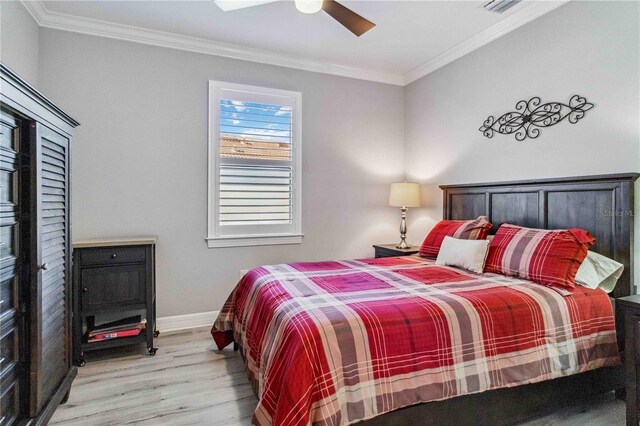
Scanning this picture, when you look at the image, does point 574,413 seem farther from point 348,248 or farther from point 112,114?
point 112,114

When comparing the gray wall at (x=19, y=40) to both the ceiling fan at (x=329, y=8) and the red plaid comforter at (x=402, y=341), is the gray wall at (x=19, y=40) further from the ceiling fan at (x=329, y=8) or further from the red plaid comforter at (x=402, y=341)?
the red plaid comforter at (x=402, y=341)

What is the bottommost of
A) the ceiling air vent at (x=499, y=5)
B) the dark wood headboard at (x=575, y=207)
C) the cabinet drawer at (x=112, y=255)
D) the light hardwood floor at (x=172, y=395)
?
the light hardwood floor at (x=172, y=395)

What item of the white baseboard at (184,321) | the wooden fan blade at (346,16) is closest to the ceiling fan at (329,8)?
the wooden fan blade at (346,16)

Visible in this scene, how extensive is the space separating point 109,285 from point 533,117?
11.9 feet

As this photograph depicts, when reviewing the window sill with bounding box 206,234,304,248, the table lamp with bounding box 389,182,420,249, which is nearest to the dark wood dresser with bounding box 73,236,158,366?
the window sill with bounding box 206,234,304,248

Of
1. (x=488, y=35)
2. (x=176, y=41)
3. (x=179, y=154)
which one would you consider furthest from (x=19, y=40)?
(x=488, y=35)

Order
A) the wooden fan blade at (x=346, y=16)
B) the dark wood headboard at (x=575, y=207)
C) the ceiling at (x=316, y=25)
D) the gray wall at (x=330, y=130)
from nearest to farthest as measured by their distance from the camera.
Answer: the wooden fan blade at (x=346, y=16), the dark wood headboard at (x=575, y=207), the gray wall at (x=330, y=130), the ceiling at (x=316, y=25)

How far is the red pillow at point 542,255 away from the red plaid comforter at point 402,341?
0.11 m

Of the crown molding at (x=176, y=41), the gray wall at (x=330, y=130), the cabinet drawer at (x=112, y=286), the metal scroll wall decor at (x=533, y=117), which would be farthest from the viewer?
the crown molding at (x=176, y=41)

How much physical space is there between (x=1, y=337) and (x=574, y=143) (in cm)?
351

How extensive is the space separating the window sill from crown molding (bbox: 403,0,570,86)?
2333 mm

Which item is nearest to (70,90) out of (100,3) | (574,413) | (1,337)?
(100,3)

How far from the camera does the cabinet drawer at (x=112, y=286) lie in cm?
259

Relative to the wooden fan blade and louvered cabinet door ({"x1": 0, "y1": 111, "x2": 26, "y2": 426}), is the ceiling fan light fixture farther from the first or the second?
louvered cabinet door ({"x1": 0, "y1": 111, "x2": 26, "y2": 426})
